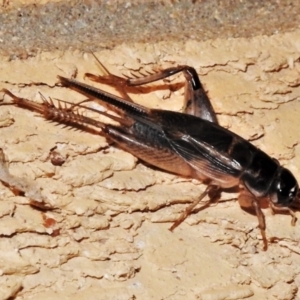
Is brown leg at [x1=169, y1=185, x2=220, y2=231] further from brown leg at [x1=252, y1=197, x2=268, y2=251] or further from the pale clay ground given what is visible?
Result: brown leg at [x1=252, y1=197, x2=268, y2=251]

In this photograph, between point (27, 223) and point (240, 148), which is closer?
point (27, 223)

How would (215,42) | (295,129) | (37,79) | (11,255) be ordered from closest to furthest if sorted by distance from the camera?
(11,255), (37,79), (215,42), (295,129)

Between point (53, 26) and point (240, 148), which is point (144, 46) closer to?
point (53, 26)

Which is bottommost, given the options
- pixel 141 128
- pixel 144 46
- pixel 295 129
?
pixel 141 128

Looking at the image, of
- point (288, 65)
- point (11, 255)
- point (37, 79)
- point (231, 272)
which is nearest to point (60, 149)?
point (37, 79)

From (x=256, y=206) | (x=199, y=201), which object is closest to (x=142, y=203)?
(x=199, y=201)

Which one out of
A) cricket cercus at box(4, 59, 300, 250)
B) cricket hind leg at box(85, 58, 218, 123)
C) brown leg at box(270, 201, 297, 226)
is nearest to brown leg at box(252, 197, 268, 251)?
cricket cercus at box(4, 59, 300, 250)
